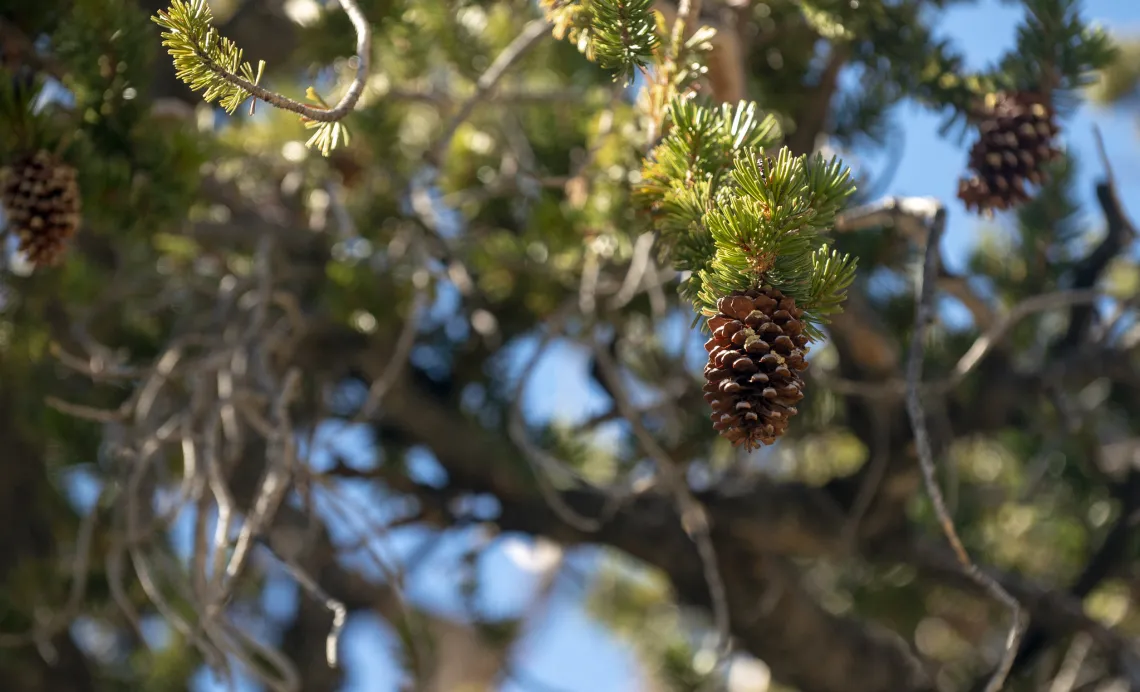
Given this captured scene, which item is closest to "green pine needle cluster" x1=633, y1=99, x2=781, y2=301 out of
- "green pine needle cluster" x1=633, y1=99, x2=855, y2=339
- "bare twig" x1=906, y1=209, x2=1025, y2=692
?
"green pine needle cluster" x1=633, y1=99, x2=855, y2=339

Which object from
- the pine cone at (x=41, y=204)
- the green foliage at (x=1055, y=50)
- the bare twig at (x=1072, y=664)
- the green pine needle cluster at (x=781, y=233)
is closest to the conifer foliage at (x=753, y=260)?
the green pine needle cluster at (x=781, y=233)

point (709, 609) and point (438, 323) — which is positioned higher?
point (438, 323)

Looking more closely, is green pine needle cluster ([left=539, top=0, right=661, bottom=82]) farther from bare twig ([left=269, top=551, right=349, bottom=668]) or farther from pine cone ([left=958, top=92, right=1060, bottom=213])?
bare twig ([left=269, top=551, right=349, bottom=668])

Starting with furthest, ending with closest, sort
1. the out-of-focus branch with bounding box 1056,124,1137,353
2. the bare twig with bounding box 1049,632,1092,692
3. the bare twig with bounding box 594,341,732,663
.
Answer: the bare twig with bounding box 1049,632,1092,692
the out-of-focus branch with bounding box 1056,124,1137,353
the bare twig with bounding box 594,341,732,663

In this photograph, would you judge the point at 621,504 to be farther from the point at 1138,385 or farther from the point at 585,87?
the point at 1138,385

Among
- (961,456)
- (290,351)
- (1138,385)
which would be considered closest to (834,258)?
(290,351)
